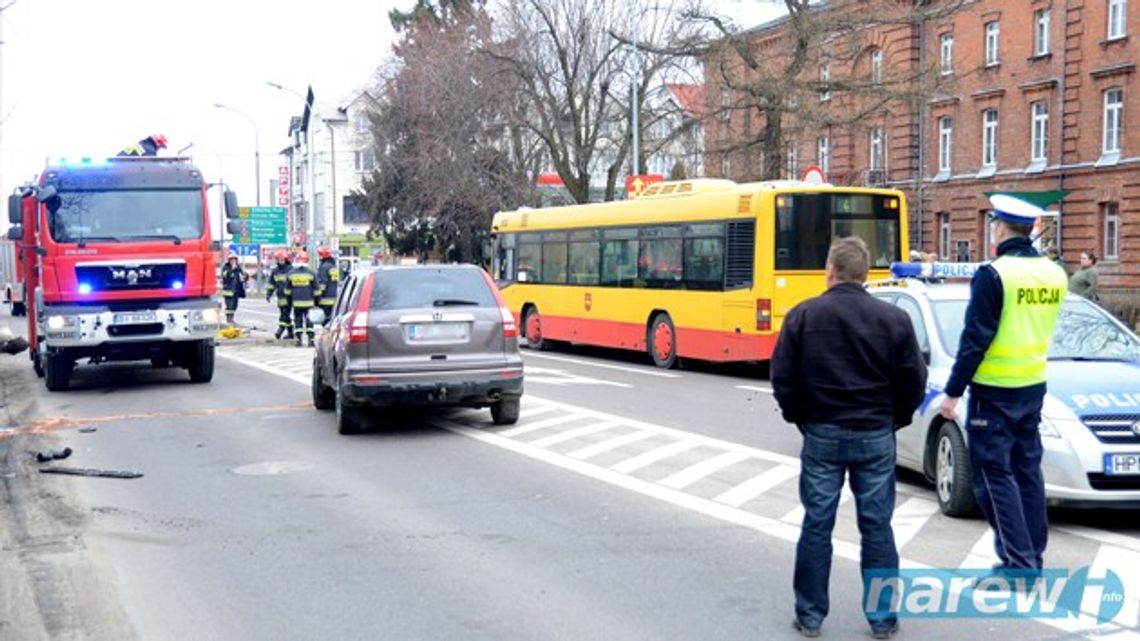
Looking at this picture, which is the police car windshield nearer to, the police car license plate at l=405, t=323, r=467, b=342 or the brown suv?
the brown suv

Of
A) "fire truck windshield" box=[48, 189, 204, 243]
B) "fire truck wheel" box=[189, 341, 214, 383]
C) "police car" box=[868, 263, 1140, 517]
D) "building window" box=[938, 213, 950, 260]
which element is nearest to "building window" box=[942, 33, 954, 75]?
"building window" box=[938, 213, 950, 260]

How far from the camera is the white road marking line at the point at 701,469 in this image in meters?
9.38

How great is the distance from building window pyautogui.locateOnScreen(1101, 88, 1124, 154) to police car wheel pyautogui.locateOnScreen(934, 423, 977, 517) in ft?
115

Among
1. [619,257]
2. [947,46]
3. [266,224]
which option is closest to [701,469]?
[619,257]

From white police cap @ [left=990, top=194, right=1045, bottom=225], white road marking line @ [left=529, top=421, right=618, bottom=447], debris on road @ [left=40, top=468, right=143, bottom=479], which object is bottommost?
debris on road @ [left=40, top=468, right=143, bottom=479]

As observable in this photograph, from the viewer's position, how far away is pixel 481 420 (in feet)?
43.1

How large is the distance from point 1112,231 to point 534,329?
23.7 meters

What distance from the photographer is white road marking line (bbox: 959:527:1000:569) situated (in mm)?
6770

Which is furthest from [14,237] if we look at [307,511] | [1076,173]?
[1076,173]

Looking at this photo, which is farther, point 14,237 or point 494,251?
point 494,251

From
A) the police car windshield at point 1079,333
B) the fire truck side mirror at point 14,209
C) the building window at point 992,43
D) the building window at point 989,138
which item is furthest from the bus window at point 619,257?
the building window at point 992,43

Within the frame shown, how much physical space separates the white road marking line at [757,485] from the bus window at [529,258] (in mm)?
15217

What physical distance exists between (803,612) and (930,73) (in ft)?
85.4

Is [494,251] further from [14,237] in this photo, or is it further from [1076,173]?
[1076,173]
